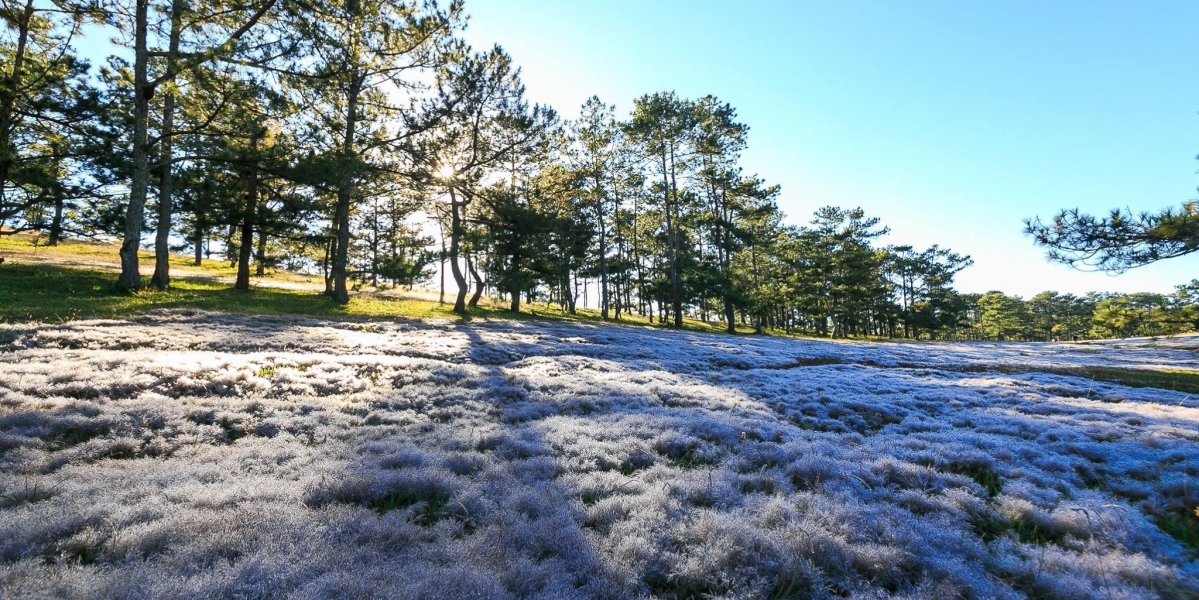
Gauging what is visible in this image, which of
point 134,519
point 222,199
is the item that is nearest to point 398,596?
point 134,519

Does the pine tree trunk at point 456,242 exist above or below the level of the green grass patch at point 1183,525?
above

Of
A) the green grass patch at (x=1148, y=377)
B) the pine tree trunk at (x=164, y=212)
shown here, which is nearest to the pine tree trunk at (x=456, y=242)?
the pine tree trunk at (x=164, y=212)

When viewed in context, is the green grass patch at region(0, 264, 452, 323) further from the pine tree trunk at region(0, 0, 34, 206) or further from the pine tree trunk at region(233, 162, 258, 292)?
the pine tree trunk at region(0, 0, 34, 206)

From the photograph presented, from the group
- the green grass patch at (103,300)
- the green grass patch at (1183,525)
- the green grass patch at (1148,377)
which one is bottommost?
the green grass patch at (1148,377)

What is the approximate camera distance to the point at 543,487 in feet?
16.0

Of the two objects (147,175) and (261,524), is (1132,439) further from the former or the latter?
(147,175)

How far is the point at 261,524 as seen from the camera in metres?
3.47

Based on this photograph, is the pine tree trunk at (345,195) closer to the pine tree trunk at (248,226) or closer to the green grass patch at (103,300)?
the green grass patch at (103,300)

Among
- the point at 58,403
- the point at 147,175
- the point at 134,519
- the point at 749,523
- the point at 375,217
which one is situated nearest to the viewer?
the point at 134,519

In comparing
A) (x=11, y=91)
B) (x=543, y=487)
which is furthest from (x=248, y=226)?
(x=543, y=487)

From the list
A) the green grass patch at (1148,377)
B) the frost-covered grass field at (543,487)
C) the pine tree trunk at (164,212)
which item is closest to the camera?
the frost-covered grass field at (543,487)

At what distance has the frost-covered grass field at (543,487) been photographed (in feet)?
10.2

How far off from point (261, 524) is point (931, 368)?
2432 cm

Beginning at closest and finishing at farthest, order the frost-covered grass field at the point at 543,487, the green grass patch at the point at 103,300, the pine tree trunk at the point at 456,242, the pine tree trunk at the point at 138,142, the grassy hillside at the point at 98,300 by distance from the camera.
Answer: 1. the frost-covered grass field at the point at 543,487
2. the green grass patch at the point at 103,300
3. the grassy hillside at the point at 98,300
4. the pine tree trunk at the point at 138,142
5. the pine tree trunk at the point at 456,242
